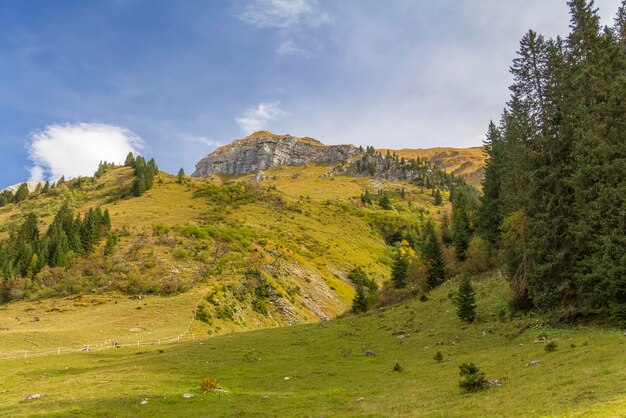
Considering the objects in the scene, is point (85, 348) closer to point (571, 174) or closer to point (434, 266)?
point (434, 266)

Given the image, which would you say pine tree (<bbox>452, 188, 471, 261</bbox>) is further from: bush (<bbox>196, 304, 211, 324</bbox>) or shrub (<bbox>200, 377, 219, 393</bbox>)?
shrub (<bbox>200, 377, 219, 393</bbox>)

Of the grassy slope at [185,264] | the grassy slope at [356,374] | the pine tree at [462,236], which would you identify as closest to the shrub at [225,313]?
the grassy slope at [185,264]

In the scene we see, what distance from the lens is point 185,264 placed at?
284ft

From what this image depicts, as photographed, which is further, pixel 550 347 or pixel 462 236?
pixel 462 236

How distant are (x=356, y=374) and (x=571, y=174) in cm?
2231

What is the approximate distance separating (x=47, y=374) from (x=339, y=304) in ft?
219

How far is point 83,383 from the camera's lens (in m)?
28.1

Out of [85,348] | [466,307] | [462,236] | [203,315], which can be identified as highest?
[462,236]

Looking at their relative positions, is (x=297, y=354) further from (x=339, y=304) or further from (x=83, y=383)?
(x=339, y=304)

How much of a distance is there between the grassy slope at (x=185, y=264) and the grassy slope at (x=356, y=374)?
16.5m

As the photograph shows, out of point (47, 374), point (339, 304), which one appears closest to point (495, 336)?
point (47, 374)

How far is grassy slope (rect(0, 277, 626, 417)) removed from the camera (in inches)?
646

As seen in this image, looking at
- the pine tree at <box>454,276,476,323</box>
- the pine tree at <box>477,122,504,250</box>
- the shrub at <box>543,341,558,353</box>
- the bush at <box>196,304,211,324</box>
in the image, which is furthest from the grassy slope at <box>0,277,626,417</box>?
the bush at <box>196,304,211,324</box>

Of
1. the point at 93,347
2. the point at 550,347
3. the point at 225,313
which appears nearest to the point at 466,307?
the point at 550,347
